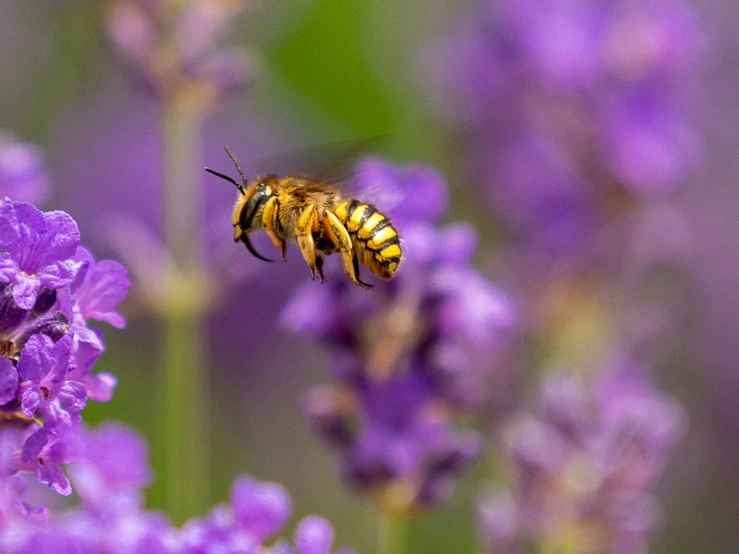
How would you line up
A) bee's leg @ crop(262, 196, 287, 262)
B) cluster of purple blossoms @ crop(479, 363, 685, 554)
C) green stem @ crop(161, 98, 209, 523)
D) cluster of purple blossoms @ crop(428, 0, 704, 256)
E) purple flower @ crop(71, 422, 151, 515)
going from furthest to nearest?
cluster of purple blossoms @ crop(428, 0, 704, 256) → green stem @ crop(161, 98, 209, 523) → cluster of purple blossoms @ crop(479, 363, 685, 554) → bee's leg @ crop(262, 196, 287, 262) → purple flower @ crop(71, 422, 151, 515)

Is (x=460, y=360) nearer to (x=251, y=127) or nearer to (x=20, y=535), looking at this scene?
(x=20, y=535)

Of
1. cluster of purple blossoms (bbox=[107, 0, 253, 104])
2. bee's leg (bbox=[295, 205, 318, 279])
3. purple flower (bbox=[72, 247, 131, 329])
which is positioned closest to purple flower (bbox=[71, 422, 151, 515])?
purple flower (bbox=[72, 247, 131, 329])

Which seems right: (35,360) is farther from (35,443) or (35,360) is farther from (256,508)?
(256,508)

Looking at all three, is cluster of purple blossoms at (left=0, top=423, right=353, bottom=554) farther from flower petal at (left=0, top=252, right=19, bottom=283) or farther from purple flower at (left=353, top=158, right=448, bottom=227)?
purple flower at (left=353, top=158, right=448, bottom=227)

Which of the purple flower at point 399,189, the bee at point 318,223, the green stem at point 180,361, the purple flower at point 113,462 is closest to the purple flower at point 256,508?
the purple flower at point 113,462

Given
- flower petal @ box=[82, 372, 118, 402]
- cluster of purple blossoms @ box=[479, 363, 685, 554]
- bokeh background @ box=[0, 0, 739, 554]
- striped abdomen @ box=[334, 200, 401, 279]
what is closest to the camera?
flower petal @ box=[82, 372, 118, 402]

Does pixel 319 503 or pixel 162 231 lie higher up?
pixel 162 231

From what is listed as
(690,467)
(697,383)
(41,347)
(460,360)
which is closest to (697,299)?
(697,383)

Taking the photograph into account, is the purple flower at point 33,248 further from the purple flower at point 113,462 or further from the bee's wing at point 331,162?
the bee's wing at point 331,162
